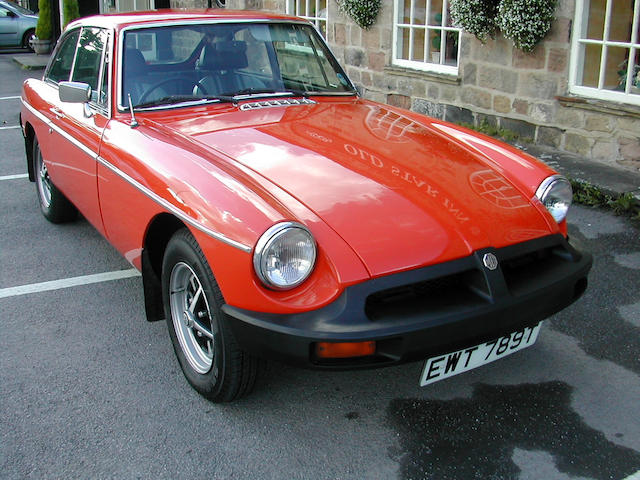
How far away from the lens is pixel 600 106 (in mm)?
6230

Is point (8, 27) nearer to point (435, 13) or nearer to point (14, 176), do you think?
point (14, 176)

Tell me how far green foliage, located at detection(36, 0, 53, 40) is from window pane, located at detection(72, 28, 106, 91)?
14.3 meters

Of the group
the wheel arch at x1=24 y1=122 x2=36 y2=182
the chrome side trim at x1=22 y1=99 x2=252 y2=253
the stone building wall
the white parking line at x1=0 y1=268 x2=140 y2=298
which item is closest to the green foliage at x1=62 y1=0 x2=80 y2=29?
the stone building wall

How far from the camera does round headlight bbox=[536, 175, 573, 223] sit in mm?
3223

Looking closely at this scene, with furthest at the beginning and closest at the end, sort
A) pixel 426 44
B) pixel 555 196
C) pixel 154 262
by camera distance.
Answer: pixel 426 44
pixel 154 262
pixel 555 196

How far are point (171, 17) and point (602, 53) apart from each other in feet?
13.5

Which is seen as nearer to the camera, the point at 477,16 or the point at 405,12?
the point at 477,16

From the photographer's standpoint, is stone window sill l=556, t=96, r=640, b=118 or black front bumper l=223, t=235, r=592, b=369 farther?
stone window sill l=556, t=96, r=640, b=118

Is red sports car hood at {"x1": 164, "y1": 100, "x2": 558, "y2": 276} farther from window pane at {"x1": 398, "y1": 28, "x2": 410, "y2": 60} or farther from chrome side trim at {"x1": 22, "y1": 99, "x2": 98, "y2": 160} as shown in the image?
window pane at {"x1": 398, "y1": 28, "x2": 410, "y2": 60}

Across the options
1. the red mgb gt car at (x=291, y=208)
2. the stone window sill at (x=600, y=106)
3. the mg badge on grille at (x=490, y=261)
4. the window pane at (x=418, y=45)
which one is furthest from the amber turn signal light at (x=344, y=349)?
the window pane at (x=418, y=45)

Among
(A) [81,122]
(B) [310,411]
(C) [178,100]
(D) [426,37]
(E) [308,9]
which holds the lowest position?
(B) [310,411]

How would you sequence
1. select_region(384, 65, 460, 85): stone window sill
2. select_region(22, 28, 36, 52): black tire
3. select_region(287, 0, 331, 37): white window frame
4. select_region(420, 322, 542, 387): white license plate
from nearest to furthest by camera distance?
select_region(420, 322, 542, 387): white license plate < select_region(384, 65, 460, 85): stone window sill < select_region(287, 0, 331, 37): white window frame < select_region(22, 28, 36, 52): black tire

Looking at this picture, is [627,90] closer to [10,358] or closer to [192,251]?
[192,251]

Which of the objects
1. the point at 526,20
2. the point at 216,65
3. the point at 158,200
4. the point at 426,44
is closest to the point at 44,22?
the point at 426,44
